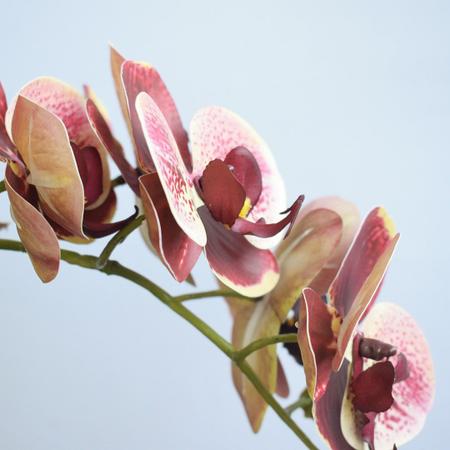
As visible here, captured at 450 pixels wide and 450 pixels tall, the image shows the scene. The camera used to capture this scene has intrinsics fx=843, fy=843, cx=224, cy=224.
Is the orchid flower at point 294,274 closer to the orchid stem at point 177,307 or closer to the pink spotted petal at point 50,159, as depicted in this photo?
the orchid stem at point 177,307

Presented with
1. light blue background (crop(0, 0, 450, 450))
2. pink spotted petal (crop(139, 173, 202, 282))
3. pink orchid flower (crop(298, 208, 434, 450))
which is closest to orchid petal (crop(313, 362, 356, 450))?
pink orchid flower (crop(298, 208, 434, 450))

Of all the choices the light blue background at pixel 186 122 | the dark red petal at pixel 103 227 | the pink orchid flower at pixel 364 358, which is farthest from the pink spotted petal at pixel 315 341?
the light blue background at pixel 186 122

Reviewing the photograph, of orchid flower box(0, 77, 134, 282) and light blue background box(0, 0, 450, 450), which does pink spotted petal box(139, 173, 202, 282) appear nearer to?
orchid flower box(0, 77, 134, 282)

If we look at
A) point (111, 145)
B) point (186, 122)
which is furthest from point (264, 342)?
point (186, 122)

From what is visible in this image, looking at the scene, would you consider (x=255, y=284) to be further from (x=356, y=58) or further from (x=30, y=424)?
(x=356, y=58)

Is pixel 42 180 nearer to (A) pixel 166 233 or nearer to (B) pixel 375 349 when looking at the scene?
(A) pixel 166 233

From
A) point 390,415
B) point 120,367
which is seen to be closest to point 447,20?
point 120,367

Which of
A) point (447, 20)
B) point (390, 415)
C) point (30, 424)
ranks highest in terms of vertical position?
point (447, 20)
